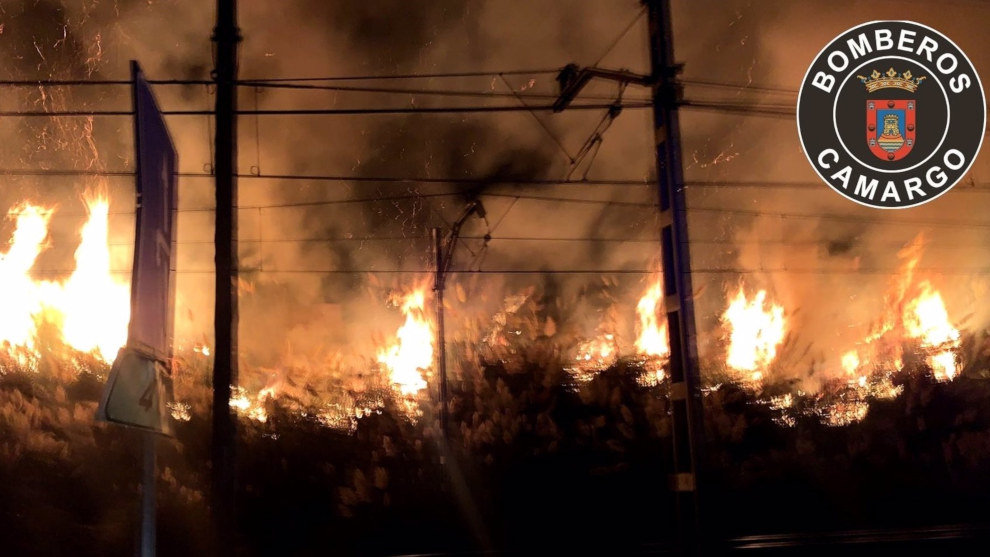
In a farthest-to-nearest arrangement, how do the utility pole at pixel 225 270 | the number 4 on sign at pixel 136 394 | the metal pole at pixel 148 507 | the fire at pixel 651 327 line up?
the fire at pixel 651 327 → the utility pole at pixel 225 270 → the metal pole at pixel 148 507 → the number 4 on sign at pixel 136 394

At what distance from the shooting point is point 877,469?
19297 millimetres

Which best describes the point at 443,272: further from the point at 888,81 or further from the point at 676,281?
the point at 888,81

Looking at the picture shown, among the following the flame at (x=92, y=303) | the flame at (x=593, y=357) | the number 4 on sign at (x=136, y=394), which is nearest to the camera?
the number 4 on sign at (x=136, y=394)

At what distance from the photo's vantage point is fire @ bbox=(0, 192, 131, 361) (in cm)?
1578

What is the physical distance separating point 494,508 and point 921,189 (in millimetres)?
11160

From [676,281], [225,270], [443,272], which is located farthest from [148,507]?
[443,272]

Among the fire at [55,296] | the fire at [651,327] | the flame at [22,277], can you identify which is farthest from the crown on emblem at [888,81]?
the flame at [22,277]

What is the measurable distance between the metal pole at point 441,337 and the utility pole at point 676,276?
34.7ft

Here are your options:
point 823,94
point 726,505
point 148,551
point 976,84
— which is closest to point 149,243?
point 148,551

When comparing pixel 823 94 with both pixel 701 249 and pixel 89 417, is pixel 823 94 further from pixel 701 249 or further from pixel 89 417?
pixel 89 417

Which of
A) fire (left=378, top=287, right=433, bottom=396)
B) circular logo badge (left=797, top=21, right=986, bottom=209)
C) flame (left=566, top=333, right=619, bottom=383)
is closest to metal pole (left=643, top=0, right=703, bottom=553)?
circular logo badge (left=797, top=21, right=986, bottom=209)

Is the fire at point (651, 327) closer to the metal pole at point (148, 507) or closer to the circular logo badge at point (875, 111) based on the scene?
the circular logo badge at point (875, 111)

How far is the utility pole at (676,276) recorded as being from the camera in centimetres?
790

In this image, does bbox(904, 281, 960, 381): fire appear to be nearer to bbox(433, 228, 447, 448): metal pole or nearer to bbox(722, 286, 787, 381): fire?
bbox(722, 286, 787, 381): fire
